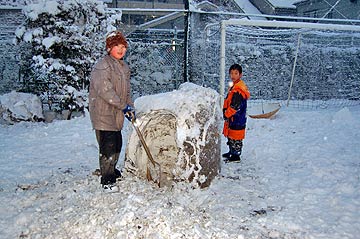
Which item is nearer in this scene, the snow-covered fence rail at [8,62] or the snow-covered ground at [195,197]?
the snow-covered ground at [195,197]

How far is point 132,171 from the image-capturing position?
402 cm

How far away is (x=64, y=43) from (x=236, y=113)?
463 cm

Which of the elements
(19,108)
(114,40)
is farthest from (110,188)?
(19,108)

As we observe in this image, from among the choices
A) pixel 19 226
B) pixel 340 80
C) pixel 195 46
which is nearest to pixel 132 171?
pixel 19 226

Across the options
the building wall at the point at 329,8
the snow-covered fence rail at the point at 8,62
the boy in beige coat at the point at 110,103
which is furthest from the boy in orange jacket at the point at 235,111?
the building wall at the point at 329,8

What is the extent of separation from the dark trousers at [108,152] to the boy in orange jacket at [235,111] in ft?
5.55

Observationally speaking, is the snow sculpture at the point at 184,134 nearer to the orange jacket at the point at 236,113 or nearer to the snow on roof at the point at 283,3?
the orange jacket at the point at 236,113

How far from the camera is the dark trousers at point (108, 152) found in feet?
12.4

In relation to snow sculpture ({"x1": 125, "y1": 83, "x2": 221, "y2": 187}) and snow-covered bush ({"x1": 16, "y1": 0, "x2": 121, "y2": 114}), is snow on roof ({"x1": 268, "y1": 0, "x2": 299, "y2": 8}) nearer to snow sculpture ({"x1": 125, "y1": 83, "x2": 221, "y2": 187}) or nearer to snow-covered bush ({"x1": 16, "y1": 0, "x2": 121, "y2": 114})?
snow-covered bush ({"x1": 16, "y1": 0, "x2": 121, "y2": 114})

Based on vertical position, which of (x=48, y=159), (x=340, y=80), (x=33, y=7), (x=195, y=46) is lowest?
(x=48, y=159)

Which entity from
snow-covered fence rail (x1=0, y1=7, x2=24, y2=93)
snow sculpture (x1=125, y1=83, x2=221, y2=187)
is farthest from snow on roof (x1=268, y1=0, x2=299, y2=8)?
snow sculpture (x1=125, y1=83, x2=221, y2=187)

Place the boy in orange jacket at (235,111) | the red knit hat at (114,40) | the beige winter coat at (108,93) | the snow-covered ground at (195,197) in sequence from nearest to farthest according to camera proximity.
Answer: the snow-covered ground at (195,197), the beige winter coat at (108,93), the red knit hat at (114,40), the boy in orange jacket at (235,111)

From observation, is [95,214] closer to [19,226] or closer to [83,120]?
[19,226]

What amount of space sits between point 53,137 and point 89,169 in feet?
6.52
